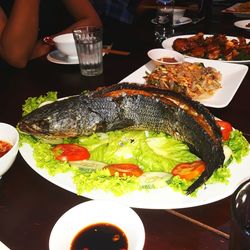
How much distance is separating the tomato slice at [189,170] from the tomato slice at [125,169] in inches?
6.8

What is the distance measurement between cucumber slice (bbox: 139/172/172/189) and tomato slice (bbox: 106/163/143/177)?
0.04 m

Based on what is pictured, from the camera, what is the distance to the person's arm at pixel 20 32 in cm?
346

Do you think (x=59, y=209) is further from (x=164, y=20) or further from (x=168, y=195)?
(x=164, y=20)

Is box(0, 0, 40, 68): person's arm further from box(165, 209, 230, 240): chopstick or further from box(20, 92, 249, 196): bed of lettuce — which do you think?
box(165, 209, 230, 240): chopstick

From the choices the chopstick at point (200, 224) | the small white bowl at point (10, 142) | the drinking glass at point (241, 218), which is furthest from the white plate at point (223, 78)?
the drinking glass at point (241, 218)

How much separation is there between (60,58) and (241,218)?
2686 millimetres

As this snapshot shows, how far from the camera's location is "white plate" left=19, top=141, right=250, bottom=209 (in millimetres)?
1442

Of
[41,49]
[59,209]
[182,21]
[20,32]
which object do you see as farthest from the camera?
[182,21]

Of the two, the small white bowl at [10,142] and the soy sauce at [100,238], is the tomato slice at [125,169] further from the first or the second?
the small white bowl at [10,142]

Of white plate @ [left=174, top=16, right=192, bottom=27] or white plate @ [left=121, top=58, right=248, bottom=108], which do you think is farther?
white plate @ [left=174, top=16, right=192, bottom=27]

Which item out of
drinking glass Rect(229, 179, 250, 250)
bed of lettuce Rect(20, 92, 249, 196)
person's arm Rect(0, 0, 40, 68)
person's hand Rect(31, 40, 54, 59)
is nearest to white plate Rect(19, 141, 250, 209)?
bed of lettuce Rect(20, 92, 249, 196)

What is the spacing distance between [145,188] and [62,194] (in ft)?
1.32

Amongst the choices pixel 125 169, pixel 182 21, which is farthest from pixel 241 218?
pixel 182 21

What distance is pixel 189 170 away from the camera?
5.17 feet
